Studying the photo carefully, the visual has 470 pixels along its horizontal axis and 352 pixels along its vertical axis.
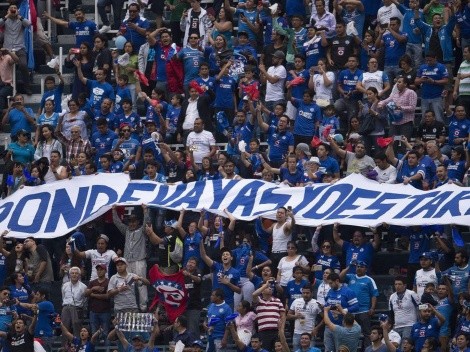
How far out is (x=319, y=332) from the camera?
29188 millimetres

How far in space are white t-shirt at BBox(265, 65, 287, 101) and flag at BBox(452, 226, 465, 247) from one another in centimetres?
515

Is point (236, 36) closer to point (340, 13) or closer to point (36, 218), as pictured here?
point (340, 13)

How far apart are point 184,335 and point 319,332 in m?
1.96

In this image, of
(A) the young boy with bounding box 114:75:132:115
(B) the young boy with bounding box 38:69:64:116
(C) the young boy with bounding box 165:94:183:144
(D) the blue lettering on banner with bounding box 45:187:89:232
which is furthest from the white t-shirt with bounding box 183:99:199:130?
(B) the young boy with bounding box 38:69:64:116

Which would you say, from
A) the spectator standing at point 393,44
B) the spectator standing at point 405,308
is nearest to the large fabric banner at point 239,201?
the spectator standing at point 405,308

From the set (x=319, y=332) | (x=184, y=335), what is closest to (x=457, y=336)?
(x=319, y=332)

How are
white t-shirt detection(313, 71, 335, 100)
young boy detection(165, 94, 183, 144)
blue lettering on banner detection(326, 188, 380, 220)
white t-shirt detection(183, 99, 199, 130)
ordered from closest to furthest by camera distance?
blue lettering on banner detection(326, 188, 380, 220), white t-shirt detection(313, 71, 335, 100), white t-shirt detection(183, 99, 199, 130), young boy detection(165, 94, 183, 144)

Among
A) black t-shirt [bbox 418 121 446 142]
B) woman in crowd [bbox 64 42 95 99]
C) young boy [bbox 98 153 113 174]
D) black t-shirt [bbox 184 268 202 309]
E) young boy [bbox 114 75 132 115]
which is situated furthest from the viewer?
woman in crowd [bbox 64 42 95 99]

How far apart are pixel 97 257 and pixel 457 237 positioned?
5.52 meters

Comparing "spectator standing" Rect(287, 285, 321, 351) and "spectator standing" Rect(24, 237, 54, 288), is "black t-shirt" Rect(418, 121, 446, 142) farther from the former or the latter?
"spectator standing" Rect(24, 237, 54, 288)

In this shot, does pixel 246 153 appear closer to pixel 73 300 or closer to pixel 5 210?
pixel 73 300

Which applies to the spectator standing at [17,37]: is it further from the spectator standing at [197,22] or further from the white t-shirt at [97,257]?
the white t-shirt at [97,257]

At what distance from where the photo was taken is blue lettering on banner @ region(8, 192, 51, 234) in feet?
103

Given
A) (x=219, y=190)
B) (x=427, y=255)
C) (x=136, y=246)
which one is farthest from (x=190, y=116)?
(x=427, y=255)
